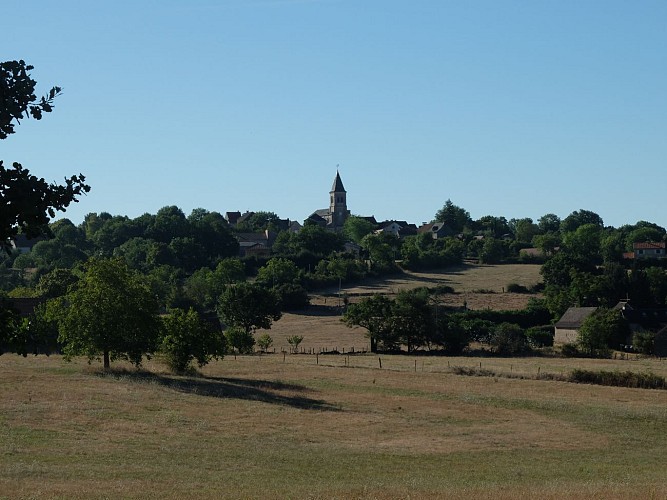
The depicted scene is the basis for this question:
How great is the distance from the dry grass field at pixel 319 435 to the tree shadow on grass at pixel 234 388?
0.49 ft

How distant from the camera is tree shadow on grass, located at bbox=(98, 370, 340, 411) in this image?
51031 mm

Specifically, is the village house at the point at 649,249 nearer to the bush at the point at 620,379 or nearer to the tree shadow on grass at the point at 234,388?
the bush at the point at 620,379

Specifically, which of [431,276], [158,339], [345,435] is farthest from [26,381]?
[431,276]

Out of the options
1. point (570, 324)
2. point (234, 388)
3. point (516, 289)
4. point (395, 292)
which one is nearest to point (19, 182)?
point (234, 388)

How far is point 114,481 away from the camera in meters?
28.3

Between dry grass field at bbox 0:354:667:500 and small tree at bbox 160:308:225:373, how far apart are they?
1406 millimetres

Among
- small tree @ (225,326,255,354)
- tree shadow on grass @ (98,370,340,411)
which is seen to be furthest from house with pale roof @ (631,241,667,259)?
tree shadow on grass @ (98,370,340,411)

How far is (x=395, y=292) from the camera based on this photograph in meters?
128

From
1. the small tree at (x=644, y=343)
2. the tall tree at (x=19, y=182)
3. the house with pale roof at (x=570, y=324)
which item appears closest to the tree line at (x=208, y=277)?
the tall tree at (x=19, y=182)

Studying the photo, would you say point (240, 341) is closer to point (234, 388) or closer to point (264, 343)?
point (264, 343)

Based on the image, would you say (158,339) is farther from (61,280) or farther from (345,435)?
A: (61,280)

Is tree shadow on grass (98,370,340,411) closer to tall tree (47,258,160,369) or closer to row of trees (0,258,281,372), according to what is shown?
tall tree (47,258,160,369)

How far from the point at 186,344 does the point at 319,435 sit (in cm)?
2309

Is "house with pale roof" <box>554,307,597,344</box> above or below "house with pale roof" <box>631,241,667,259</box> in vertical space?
below
